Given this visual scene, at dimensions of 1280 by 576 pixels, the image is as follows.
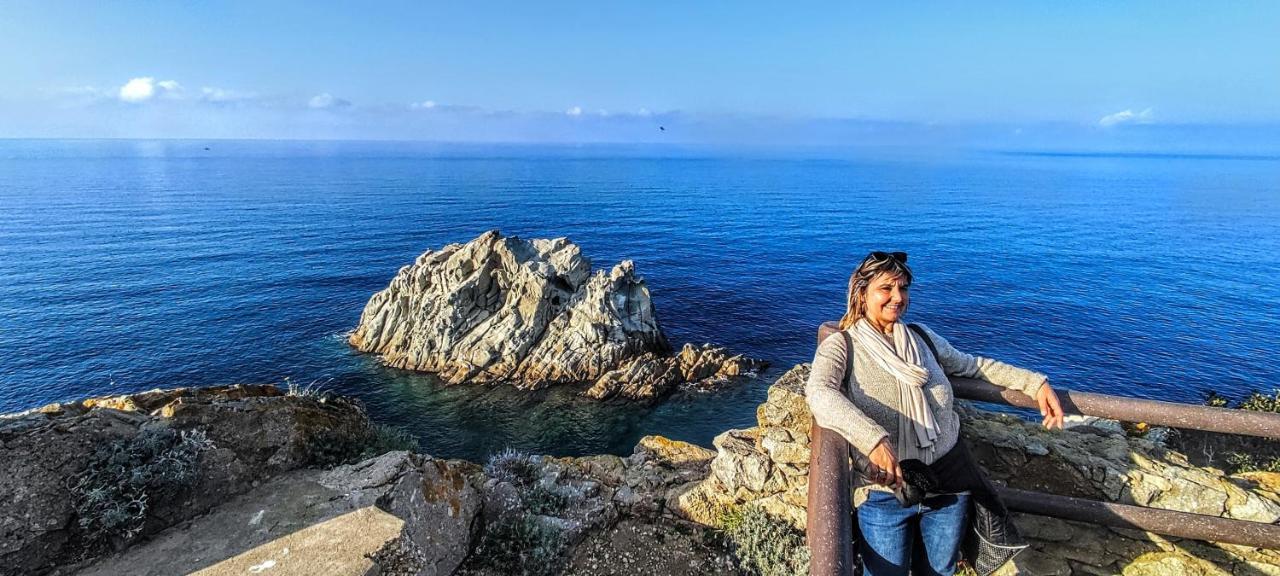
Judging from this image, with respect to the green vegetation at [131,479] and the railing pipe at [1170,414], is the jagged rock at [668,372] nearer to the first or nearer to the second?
the green vegetation at [131,479]

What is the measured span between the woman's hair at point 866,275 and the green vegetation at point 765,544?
3.15 m

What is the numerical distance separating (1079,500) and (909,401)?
6.38 feet

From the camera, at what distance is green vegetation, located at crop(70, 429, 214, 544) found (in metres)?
7.06

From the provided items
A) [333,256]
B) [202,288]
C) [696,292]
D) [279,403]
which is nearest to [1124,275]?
[696,292]

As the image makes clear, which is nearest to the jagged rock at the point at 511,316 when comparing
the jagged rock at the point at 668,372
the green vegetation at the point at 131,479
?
the jagged rock at the point at 668,372

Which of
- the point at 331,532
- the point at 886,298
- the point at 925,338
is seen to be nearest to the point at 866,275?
the point at 886,298

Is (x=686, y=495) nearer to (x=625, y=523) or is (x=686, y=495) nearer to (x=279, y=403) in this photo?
(x=625, y=523)

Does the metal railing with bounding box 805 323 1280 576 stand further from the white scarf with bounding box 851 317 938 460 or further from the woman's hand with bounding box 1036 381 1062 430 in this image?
the white scarf with bounding box 851 317 938 460

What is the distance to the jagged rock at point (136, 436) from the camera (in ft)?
22.3

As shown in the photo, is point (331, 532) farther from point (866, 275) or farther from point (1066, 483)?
point (1066, 483)

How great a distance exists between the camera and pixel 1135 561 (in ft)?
18.3

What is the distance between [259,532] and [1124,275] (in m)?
76.7

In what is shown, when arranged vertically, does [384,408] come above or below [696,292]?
below

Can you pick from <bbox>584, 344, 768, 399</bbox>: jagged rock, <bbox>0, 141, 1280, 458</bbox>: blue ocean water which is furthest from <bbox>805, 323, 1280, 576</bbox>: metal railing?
<bbox>584, 344, 768, 399</bbox>: jagged rock
